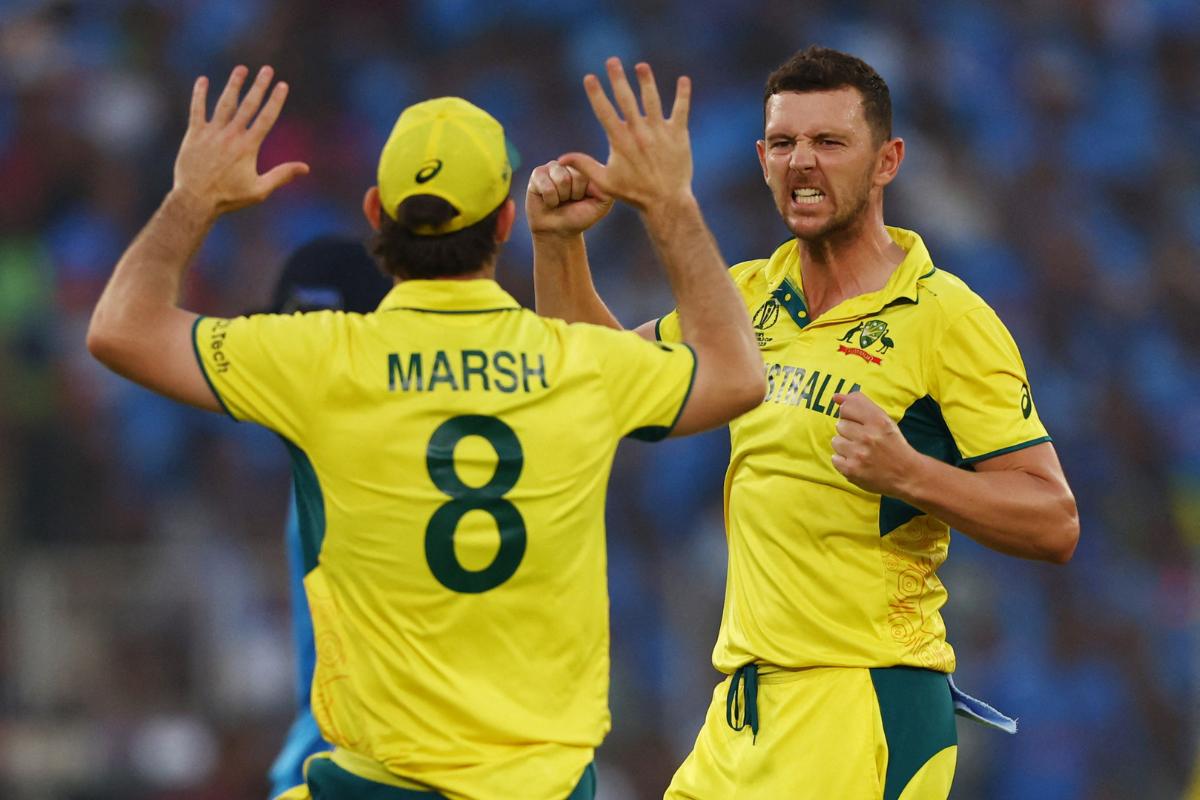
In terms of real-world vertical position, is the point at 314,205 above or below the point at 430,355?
above

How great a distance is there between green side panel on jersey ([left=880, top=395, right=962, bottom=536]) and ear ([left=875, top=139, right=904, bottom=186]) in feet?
2.14

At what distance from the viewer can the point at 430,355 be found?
3.68 metres

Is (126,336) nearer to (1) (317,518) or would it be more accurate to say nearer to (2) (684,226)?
(1) (317,518)

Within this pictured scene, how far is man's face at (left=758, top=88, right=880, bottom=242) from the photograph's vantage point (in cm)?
480

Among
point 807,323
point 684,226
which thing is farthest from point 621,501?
point 684,226

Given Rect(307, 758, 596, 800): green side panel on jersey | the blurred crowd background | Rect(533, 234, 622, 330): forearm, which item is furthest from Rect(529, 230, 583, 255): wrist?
the blurred crowd background

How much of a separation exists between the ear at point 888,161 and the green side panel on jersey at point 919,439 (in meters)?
0.65

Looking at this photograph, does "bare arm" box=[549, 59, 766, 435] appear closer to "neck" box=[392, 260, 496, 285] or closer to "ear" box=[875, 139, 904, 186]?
"neck" box=[392, 260, 496, 285]

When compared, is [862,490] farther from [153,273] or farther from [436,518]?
[153,273]

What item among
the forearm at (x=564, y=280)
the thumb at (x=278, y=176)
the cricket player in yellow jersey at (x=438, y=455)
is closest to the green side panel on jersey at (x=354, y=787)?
the cricket player in yellow jersey at (x=438, y=455)

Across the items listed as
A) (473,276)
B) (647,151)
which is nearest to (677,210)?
(647,151)

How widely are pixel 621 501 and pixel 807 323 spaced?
17.2 feet

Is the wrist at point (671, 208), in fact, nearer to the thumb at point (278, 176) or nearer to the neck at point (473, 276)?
the neck at point (473, 276)

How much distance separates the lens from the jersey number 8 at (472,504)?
12.0 ft
